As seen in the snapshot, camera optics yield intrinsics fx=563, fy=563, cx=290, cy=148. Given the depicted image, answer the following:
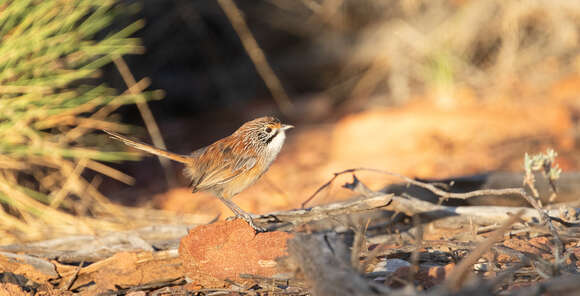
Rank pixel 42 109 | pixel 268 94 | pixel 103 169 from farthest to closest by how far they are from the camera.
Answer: pixel 268 94, pixel 103 169, pixel 42 109

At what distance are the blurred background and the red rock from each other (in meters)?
1.60

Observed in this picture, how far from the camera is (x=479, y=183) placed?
4.43 metres

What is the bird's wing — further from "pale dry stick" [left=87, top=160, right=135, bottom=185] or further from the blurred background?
"pale dry stick" [left=87, top=160, right=135, bottom=185]

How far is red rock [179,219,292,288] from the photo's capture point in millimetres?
3088

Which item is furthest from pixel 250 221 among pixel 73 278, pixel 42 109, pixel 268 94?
pixel 268 94

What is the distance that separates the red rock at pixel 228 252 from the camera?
3.09 metres

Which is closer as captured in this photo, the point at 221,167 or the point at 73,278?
the point at 73,278

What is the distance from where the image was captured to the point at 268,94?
11227 millimetres

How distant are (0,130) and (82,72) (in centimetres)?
74

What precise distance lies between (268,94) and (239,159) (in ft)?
24.8

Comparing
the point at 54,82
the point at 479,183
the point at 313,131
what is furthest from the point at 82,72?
the point at 313,131

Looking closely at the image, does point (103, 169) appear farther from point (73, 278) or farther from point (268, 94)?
point (268, 94)

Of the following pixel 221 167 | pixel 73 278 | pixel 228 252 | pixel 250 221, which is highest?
pixel 221 167

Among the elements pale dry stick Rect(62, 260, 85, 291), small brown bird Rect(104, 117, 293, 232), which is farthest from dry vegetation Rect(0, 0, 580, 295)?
small brown bird Rect(104, 117, 293, 232)
